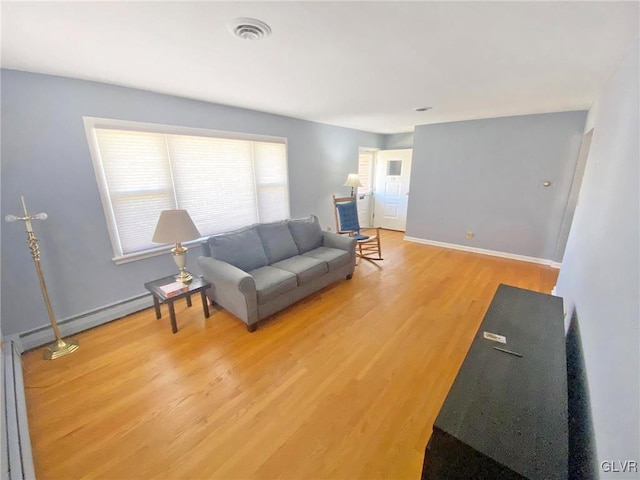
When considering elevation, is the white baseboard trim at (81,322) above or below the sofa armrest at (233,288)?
below

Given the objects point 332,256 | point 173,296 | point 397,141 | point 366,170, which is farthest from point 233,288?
point 397,141

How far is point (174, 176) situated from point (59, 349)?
188 cm

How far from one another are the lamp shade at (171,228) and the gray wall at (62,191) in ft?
2.11

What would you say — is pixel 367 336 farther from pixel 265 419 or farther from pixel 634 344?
pixel 634 344

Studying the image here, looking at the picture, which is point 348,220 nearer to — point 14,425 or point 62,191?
point 62,191

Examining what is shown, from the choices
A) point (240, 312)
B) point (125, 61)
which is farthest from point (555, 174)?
point (125, 61)

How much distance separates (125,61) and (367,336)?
2918mm

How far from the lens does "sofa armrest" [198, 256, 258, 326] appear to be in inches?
88.3

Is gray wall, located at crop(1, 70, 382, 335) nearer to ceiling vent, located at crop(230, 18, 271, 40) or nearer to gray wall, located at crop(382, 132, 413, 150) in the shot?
ceiling vent, located at crop(230, 18, 271, 40)

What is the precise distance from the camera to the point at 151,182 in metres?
2.67

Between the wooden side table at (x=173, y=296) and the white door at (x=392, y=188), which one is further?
the white door at (x=392, y=188)

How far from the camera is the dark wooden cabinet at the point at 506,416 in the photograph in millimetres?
774

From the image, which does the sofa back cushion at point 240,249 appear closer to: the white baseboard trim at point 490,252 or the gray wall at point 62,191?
the gray wall at point 62,191

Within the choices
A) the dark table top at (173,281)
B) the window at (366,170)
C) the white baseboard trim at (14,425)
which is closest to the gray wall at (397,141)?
the window at (366,170)
